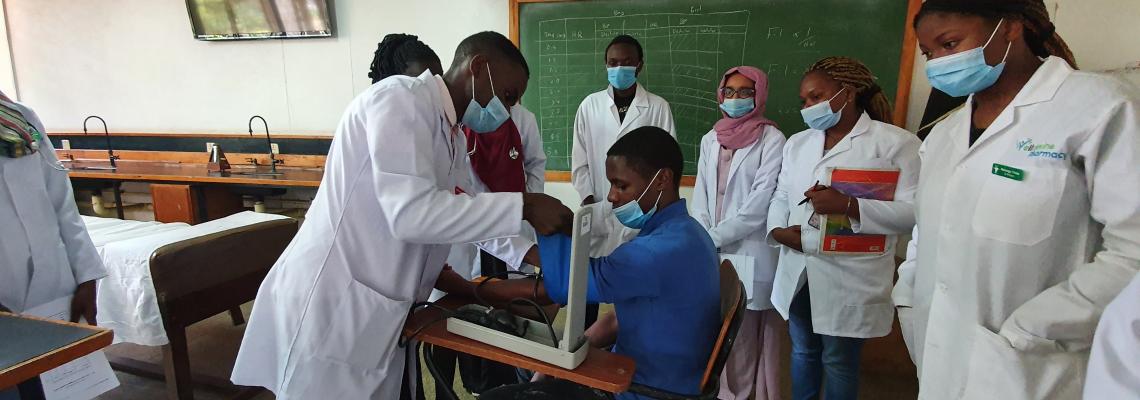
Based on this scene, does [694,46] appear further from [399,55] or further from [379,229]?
[379,229]

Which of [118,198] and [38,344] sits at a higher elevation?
[38,344]

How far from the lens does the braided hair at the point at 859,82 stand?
5.80 ft

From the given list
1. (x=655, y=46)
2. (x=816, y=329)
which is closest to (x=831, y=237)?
(x=816, y=329)

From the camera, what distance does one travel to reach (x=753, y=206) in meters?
2.07

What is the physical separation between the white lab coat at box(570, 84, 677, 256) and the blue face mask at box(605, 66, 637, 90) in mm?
121

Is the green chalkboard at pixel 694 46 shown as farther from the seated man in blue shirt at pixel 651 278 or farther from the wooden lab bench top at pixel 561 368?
the wooden lab bench top at pixel 561 368

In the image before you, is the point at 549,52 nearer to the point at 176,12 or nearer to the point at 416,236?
the point at 416,236

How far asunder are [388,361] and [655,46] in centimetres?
263

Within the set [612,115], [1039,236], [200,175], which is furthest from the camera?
[200,175]

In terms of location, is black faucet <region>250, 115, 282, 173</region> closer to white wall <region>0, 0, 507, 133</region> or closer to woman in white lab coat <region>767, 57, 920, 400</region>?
white wall <region>0, 0, 507, 133</region>

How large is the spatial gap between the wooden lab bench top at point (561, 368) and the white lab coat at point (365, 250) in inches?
3.3

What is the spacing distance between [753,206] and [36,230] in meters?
2.30

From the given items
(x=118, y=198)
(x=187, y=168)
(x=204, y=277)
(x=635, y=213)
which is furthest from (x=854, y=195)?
(x=118, y=198)

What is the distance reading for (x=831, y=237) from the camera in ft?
5.42
